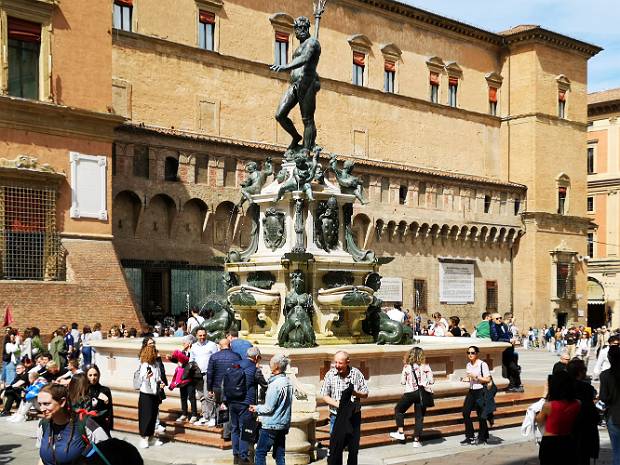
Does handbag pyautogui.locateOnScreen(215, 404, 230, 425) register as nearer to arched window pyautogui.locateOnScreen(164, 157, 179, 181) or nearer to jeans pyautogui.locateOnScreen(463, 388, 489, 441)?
jeans pyautogui.locateOnScreen(463, 388, 489, 441)

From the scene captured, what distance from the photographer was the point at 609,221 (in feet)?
204

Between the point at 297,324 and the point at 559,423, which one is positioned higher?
the point at 297,324

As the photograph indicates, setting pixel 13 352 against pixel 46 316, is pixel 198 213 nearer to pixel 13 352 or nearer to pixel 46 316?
pixel 46 316

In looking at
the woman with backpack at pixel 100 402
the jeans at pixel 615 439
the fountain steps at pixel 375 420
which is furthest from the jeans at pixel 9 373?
the jeans at pixel 615 439

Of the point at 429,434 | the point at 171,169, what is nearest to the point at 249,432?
the point at 429,434

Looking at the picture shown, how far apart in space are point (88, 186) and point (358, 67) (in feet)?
62.2

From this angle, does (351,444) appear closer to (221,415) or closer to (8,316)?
(221,415)

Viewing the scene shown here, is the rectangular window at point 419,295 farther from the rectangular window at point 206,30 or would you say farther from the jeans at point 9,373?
the jeans at point 9,373

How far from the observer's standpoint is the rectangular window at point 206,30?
122 feet

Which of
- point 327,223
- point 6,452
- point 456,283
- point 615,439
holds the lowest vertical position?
point 6,452

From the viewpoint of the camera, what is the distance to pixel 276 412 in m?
9.48

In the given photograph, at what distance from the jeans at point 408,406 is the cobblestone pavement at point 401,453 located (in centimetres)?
27

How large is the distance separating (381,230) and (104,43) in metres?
18.2

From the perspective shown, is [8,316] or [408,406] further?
[8,316]
